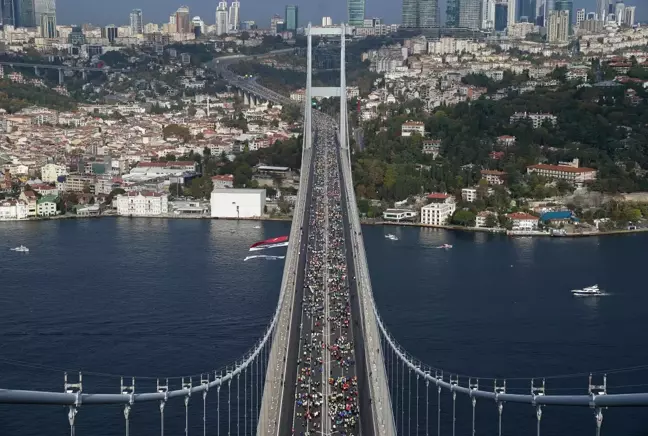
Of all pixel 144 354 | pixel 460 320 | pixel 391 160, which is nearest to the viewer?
pixel 144 354

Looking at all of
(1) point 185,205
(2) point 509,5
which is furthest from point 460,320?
(2) point 509,5

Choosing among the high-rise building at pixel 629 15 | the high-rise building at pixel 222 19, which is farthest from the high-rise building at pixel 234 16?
the high-rise building at pixel 629 15

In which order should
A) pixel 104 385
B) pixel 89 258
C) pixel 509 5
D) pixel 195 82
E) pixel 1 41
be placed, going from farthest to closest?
1. pixel 509 5
2. pixel 1 41
3. pixel 195 82
4. pixel 89 258
5. pixel 104 385

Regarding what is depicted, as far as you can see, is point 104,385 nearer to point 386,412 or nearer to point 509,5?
point 386,412

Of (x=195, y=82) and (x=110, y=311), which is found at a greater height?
(x=195, y=82)

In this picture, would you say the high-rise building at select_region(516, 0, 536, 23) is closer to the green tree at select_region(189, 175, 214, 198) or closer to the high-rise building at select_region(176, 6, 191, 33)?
the high-rise building at select_region(176, 6, 191, 33)

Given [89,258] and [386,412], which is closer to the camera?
[386,412]
